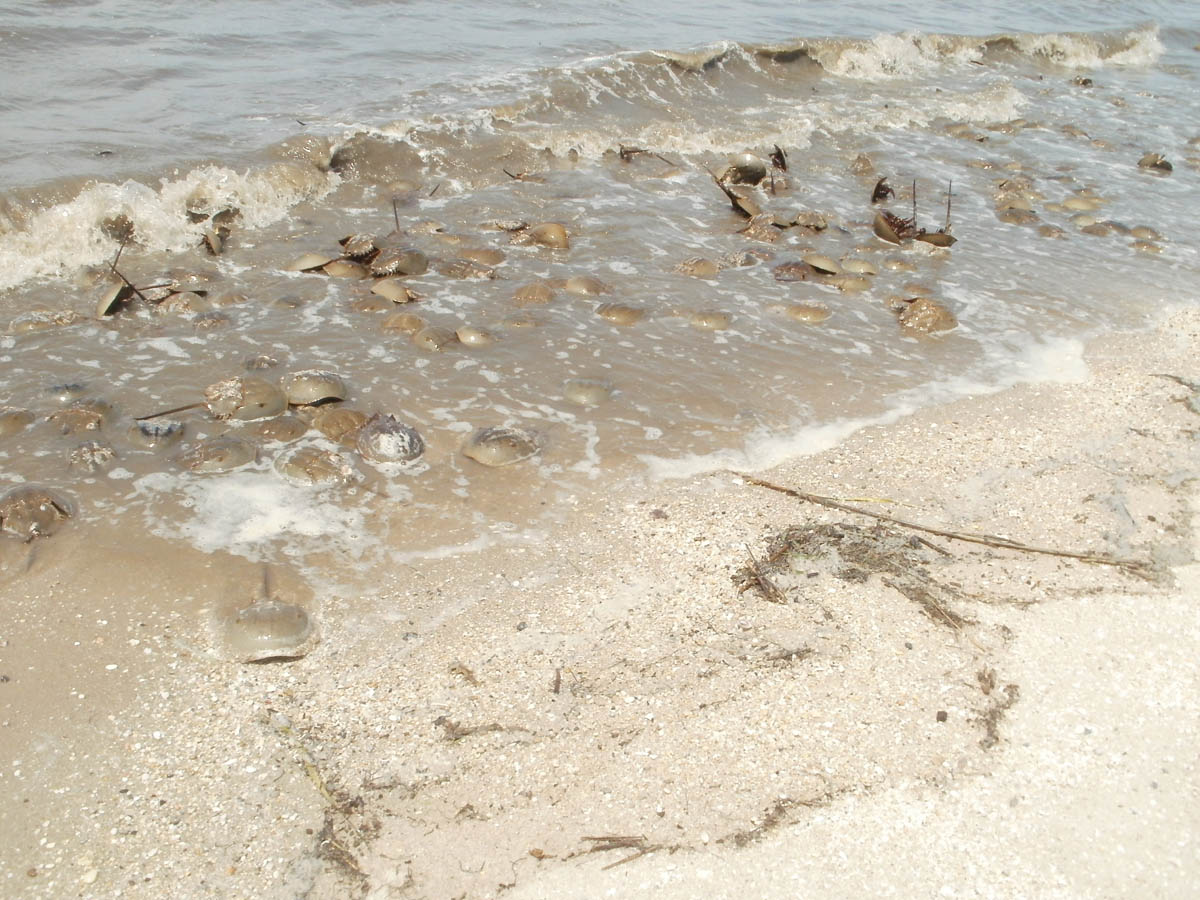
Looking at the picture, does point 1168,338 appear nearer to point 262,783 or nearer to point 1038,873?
point 1038,873

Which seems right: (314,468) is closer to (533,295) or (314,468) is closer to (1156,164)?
(533,295)

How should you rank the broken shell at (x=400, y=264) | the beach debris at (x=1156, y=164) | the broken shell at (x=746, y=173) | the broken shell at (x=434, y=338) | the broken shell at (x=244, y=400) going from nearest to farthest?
the broken shell at (x=244, y=400)
the broken shell at (x=434, y=338)
the broken shell at (x=400, y=264)
the broken shell at (x=746, y=173)
the beach debris at (x=1156, y=164)

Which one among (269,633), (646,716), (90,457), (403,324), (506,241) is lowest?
(646,716)

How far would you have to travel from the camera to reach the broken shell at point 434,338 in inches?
213

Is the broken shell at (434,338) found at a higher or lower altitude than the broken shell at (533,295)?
lower

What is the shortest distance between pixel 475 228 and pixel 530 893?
5685mm

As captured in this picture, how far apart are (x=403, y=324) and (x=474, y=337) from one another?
1.44ft

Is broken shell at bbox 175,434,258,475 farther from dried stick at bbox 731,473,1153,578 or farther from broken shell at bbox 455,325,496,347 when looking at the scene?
dried stick at bbox 731,473,1153,578

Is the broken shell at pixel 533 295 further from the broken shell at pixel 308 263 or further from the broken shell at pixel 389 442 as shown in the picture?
the broken shell at pixel 389 442

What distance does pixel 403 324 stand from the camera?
5.57 metres

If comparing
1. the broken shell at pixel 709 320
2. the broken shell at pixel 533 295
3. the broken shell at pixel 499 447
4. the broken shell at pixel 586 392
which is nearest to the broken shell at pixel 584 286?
the broken shell at pixel 533 295

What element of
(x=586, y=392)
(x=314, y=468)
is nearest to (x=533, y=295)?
(x=586, y=392)

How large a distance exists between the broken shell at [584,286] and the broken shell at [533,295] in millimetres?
146

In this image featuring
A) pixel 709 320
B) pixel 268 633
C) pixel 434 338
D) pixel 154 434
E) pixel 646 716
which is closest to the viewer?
pixel 646 716
